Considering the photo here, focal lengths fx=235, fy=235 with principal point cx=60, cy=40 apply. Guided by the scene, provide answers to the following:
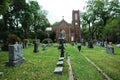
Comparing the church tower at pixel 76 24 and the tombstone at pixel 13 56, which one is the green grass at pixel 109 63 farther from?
the church tower at pixel 76 24

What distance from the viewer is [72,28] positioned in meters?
89.9

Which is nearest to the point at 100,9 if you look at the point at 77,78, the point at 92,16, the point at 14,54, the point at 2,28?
the point at 92,16

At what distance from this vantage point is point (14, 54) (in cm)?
1535

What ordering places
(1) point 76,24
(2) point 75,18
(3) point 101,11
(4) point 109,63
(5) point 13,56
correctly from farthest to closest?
1. (2) point 75,18
2. (1) point 76,24
3. (3) point 101,11
4. (4) point 109,63
5. (5) point 13,56

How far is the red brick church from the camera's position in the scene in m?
87.7

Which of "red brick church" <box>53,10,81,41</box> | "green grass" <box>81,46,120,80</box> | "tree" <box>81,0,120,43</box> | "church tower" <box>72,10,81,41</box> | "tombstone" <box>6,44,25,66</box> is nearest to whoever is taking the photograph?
"green grass" <box>81,46,120,80</box>

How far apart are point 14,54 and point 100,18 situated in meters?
45.4

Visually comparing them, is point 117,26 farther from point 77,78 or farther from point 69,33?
point 77,78

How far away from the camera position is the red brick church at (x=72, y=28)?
8769 cm

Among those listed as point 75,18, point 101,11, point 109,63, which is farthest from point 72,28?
point 109,63

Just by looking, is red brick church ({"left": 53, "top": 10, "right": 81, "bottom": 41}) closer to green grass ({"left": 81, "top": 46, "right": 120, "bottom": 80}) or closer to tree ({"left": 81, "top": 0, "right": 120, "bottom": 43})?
tree ({"left": 81, "top": 0, "right": 120, "bottom": 43})

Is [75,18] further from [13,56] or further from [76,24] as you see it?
[13,56]

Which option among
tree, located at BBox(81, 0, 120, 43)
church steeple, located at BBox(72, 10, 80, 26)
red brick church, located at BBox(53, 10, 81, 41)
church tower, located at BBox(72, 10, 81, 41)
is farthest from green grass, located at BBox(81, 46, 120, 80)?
church steeple, located at BBox(72, 10, 80, 26)

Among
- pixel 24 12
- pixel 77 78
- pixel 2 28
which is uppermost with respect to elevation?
pixel 24 12
